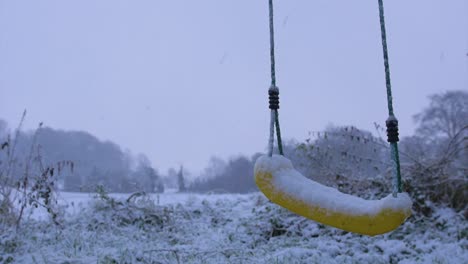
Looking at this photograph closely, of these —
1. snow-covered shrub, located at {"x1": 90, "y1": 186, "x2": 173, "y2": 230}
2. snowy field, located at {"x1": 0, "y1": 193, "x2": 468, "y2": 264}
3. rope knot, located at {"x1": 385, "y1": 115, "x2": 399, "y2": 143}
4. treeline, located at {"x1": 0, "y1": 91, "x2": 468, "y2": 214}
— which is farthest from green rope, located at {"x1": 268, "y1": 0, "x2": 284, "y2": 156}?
snow-covered shrub, located at {"x1": 90, "y1": 186, "x2": 173, "y2": 230}

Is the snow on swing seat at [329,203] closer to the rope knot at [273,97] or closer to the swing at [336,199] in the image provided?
the swing at [336,199]

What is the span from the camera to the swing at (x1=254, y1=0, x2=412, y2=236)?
143cm

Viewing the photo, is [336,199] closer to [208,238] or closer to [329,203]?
[329,203]

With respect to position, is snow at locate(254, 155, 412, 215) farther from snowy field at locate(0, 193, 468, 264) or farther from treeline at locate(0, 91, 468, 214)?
treeline at locate(0, 91, 468, 214)

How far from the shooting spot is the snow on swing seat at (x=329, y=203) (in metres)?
1.43

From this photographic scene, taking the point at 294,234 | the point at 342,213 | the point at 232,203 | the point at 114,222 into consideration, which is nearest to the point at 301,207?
the point at 342,213

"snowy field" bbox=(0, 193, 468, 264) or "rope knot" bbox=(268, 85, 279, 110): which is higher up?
"rope knot" bbox=(268, 85, 279, 110)

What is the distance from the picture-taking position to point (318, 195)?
1503 millimetres

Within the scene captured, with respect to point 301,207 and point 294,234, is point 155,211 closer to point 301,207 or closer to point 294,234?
point 294,234

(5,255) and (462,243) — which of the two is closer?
(5,255)

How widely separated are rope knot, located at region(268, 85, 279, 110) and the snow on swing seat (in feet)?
0.87

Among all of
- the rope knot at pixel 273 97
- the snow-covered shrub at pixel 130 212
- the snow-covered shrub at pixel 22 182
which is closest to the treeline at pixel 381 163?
the snow-covered shrub at pixel 130 212

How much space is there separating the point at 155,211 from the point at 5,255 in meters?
2.14

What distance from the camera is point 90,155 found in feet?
119
